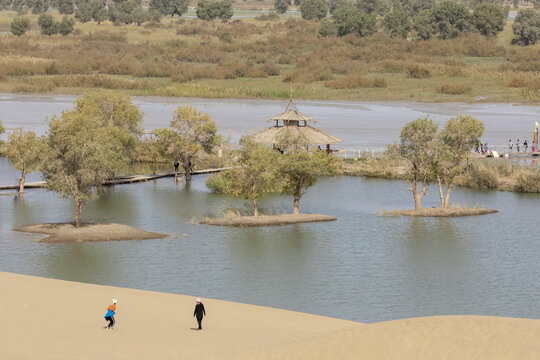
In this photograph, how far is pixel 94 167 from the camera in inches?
2511

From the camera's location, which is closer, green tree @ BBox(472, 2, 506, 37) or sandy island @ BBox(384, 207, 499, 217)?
sandy island @ BBox(384, 207, 499, 217)

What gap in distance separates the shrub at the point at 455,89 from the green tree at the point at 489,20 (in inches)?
1827

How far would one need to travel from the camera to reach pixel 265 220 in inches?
2692

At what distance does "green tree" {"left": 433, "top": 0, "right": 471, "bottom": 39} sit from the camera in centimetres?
18638

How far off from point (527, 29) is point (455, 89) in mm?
43154

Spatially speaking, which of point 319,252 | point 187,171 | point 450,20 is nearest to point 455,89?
point 450,20

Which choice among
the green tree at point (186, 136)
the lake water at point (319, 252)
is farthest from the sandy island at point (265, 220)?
the green tree at point (186, 136)

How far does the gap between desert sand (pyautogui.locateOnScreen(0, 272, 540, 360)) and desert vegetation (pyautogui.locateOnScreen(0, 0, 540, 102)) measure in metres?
99.9

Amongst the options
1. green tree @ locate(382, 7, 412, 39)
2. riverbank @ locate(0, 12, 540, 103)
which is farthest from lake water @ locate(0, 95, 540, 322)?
green tree @ locate(382, 7, 412, 39)

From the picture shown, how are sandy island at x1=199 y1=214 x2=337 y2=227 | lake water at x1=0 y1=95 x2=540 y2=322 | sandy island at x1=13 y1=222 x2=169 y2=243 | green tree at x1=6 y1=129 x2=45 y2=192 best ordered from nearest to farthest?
lake water at x1=0 y1=95 x2=540 y2=322 < sandy island at x1=13 y1=222 x2=169 y2=243 < sandy island at x1=199 y1=214 x2=337 y2=227 < green tree at x1=6 y1=129 x2=45 y2=192

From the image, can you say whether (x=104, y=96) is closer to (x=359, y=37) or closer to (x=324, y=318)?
(x=324, y=318)

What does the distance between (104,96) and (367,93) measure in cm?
6560

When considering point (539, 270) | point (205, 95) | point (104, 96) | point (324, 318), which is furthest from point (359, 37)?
point (324, 318)

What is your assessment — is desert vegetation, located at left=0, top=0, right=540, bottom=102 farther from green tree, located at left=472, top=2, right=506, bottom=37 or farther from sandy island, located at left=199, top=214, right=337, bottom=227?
sandy island, located at left=199, top=214, right=337, bottom=227
